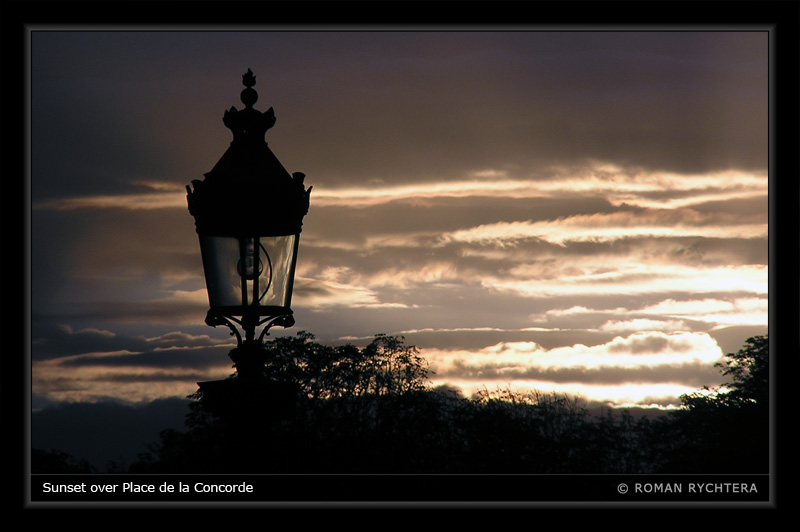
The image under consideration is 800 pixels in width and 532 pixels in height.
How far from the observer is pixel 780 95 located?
841 cm

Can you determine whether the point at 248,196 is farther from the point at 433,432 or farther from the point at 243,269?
the point at 433,432

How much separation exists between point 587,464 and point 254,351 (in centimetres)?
2414

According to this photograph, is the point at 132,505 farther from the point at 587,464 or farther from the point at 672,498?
the point at 587,464

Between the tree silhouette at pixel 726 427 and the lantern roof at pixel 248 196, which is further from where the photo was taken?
Answer: the tree silhouette at pixel 726 427

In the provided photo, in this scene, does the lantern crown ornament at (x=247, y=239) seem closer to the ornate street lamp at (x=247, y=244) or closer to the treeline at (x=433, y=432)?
the ornate street lamp at (x=247, y=244)

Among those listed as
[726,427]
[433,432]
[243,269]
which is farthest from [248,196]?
[726,427]

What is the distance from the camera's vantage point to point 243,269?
696cm

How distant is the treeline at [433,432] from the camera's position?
1123 inches

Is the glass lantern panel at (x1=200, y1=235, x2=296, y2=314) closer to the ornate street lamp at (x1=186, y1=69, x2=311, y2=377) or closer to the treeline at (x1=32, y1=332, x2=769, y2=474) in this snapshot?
the ornate street lamp at (x1=186, y1=69, x2=311, y2=377)

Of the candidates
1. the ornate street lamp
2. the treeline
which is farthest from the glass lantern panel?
the treeline

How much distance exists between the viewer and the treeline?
93.6 ft

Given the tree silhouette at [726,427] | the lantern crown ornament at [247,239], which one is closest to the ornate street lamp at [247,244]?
the lantern crown ornament at [247,239]

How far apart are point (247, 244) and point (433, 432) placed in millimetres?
24480
